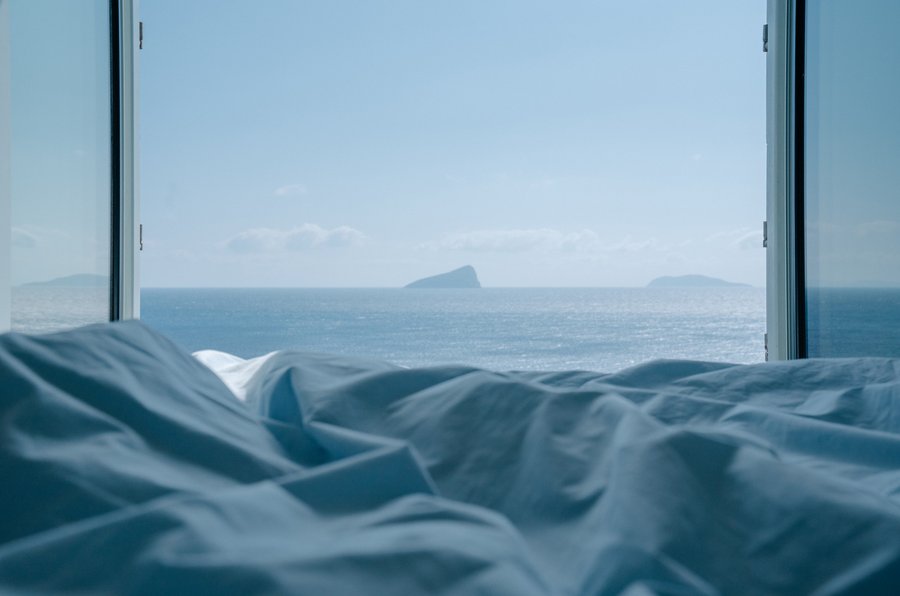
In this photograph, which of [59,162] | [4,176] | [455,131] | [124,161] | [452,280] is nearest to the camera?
[4,176]

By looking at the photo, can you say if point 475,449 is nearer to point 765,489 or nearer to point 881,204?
point 765,489

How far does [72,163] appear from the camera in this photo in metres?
2.61

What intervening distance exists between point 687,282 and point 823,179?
29.8 m

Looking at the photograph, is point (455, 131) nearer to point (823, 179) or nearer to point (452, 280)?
point (452, 280)

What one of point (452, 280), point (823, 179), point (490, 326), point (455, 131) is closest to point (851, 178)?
point (823, 179)

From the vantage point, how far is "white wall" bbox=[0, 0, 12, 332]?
202 centimetres

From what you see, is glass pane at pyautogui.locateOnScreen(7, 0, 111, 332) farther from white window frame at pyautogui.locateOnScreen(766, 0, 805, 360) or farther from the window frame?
white window frame at pyautogui.locateOnScreen(766, 0, 805, 360)

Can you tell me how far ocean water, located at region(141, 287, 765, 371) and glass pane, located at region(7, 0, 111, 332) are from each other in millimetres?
15322

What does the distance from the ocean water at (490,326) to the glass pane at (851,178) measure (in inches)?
581

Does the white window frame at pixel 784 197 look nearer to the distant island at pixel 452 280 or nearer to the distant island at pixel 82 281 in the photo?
the distant island at pixel 82 281

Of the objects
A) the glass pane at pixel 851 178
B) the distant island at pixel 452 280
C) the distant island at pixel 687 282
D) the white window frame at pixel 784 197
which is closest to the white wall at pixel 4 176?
the white window frame at pixel 784 197

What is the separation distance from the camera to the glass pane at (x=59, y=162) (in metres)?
2.24

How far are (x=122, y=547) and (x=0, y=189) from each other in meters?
2.12

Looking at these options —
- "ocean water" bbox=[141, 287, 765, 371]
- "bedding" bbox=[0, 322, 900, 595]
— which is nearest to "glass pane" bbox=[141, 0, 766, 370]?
"ocean water" bbox=[141, 287, 765, 371]
